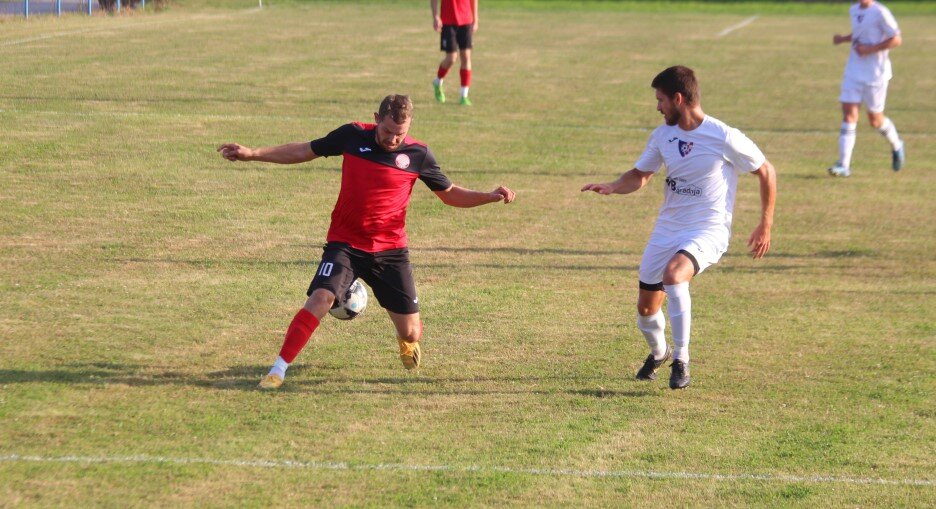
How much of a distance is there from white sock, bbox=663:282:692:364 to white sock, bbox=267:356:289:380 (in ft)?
8.36

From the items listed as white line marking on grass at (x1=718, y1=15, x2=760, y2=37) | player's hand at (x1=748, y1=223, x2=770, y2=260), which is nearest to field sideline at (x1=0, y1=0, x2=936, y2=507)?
player's hand at (x1=748, y1=223, x2=770, y2=260)

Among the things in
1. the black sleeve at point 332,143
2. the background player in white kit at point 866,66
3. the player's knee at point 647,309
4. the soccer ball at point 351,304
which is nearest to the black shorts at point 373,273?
the soccer ball at point 351,304

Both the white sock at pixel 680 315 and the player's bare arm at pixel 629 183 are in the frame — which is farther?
the player's bare arm at pixel 629 183

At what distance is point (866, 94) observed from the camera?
1698 cm

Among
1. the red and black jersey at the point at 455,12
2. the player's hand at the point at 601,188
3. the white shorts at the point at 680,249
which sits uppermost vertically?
the red and black jersey at the point at 455,12

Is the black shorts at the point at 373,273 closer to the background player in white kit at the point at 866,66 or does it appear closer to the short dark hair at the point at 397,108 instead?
the short dark hair at the point at 397,108

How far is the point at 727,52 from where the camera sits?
31188mm

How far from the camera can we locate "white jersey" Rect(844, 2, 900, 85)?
54.4ft

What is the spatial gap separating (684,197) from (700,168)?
253 mm

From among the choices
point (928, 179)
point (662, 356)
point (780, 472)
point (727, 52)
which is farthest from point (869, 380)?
point (727, 52)

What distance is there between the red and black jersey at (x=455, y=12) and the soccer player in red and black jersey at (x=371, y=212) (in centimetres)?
1227

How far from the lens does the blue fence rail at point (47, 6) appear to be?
85.7 feet

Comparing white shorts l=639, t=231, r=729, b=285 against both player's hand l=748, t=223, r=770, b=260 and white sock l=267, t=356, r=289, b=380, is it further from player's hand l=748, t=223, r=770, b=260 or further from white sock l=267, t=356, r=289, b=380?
white sock l=267, t=356, r=289, b=380

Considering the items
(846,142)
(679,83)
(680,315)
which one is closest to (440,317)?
(680,315)
